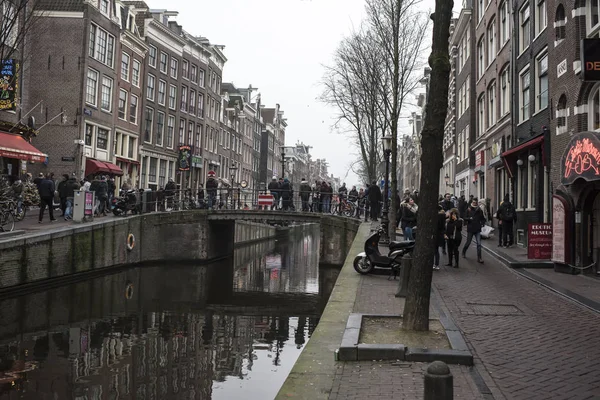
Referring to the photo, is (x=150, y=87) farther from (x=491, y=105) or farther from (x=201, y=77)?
(x=491, y=105)

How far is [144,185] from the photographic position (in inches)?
1515

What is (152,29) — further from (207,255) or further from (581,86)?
(581,86)

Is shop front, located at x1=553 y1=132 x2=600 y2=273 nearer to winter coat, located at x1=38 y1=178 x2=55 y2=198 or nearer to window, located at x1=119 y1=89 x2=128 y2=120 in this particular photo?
winter coat, located at x1=38 y1=178 x2=55 y2=198

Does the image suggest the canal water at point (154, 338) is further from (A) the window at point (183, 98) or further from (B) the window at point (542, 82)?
(A) the window at point (183, 98)

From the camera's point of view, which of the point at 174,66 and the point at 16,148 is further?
the point at 174,66

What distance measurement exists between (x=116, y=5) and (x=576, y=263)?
99.0ft

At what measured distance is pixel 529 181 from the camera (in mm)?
18891

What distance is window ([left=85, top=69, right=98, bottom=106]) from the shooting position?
97.0ft

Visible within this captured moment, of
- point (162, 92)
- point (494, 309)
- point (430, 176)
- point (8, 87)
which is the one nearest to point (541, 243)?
point (494, 309)

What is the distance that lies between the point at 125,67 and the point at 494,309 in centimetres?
3134

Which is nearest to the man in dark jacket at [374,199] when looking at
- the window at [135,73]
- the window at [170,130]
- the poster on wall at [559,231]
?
the poster on wall at [559,231]

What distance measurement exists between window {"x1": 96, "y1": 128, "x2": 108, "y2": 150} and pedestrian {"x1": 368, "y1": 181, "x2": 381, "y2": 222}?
17.6 meters

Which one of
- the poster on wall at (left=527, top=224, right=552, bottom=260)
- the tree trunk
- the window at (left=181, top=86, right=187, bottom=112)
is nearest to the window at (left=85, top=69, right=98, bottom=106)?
the window at (left=181, top=86, right=187, bottom=112)

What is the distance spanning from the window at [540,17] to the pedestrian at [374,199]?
27.7 ft
